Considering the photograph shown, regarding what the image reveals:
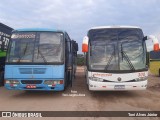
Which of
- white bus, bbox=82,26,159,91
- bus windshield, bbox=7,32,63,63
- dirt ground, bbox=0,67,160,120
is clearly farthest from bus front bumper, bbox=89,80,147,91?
bus windshield, bbox=7,32,63,63

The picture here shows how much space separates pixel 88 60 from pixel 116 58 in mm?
1148

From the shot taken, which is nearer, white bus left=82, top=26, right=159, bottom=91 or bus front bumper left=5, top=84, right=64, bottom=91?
bus front bumper left=5, top=84, right=64, bottom=91

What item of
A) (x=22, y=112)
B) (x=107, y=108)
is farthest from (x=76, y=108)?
(x=22, y=112)

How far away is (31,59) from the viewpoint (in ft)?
33.6

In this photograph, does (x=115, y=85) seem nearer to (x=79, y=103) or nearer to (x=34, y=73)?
(x=79, y=103)

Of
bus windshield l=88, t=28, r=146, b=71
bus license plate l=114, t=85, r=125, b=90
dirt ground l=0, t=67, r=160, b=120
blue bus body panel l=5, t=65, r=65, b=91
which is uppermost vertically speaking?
bus windshield l=88, t=28, r=146, b=71

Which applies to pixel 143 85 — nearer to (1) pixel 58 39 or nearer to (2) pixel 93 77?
(2) pixel 93 77

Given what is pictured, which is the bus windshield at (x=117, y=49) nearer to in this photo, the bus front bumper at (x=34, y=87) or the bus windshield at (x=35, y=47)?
the bus windshield at (x=35, y=47)

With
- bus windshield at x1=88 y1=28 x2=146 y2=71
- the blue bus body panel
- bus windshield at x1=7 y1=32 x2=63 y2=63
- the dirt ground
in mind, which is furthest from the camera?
bus windshield at x1=88 y1=28 x2=146 y2=71

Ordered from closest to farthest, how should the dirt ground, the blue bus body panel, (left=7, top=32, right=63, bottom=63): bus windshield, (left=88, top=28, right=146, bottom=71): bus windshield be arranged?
1. the dirt ground
2. the blue bus body panel
3. (left=7, top=32, right=63, bottom=63): bus windshield
4. (left=88, top=28, right=146, bottom=71): bus windshield

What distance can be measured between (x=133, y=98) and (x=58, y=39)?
395 centimetres

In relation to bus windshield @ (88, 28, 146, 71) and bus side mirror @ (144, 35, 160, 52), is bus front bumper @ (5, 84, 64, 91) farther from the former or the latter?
bus side mirror @ (144, 35, 160, 52)

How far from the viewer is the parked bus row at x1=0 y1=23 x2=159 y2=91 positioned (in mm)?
10117

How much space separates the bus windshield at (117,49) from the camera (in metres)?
10.5
